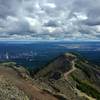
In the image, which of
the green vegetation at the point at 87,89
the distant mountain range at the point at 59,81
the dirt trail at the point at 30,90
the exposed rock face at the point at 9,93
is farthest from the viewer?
the green vegetation at the point at 87,89

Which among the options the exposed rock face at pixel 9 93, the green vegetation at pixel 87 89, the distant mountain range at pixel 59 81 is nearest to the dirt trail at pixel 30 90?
the distant mountain range at pixel 59 81

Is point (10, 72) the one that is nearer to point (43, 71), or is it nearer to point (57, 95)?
point (57, 95)

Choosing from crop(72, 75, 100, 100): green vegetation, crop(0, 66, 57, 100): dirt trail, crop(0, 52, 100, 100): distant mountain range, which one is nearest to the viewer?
crop(0, 66, 57, 100): dirt trail

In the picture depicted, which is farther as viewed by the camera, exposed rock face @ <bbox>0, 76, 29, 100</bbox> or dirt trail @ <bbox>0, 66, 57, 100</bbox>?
dirt trail @ <bbox>0, 66, 57, 100</bbox>

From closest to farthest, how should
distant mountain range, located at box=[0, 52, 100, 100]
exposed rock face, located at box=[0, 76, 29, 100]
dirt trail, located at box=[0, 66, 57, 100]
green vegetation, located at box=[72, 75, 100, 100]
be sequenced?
1. exposed rock face, located at box=[0, 76, 29, 100]
2. dirt trail, located at box=[0, 66, 57, 100]
3. distant mountain range, located at box=[0, 52, 100, 100]
4. green vegetation, located at box=[72, 75, 100, 100]

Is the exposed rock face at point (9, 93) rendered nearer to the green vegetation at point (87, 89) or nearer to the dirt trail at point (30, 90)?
the dirt trail at point (30, 90)

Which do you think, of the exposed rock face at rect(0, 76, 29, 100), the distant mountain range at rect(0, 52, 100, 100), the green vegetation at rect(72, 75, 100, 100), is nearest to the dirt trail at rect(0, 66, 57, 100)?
the distant mountain range at rect(0, 52, 100, 100)

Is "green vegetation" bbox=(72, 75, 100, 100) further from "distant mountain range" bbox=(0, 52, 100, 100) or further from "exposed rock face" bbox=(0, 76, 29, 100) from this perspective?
"exposed rock face" bbox=(0, 76, 29, 100)

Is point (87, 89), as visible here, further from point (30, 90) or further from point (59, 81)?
point (30, 90)

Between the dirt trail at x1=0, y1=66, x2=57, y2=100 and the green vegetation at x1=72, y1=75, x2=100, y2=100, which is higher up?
the dirt trail at x1=0, y1=66, x2=57, y2=100
